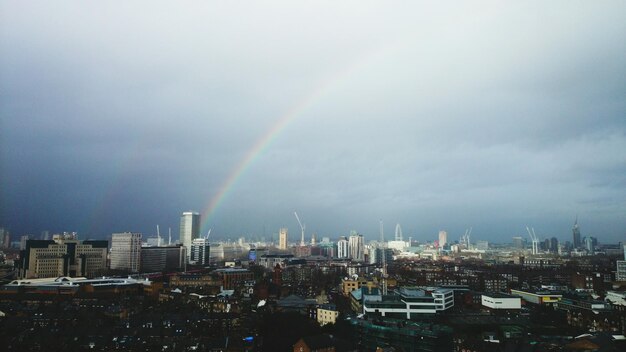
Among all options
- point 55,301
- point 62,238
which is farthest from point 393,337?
point 62,238

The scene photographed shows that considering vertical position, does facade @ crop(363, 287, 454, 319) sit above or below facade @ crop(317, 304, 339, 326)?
above

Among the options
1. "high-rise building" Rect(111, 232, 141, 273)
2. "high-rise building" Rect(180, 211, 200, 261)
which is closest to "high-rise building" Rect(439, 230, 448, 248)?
"high-rise building" Rect(180, 211, 200, 261)

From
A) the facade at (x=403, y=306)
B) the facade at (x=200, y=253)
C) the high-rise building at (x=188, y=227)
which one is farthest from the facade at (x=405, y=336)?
the high-rise building at (x=188, y=227)

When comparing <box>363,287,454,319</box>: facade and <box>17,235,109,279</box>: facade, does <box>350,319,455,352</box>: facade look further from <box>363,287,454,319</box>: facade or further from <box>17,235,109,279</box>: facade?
<box>17,235,109,279</box>: facade

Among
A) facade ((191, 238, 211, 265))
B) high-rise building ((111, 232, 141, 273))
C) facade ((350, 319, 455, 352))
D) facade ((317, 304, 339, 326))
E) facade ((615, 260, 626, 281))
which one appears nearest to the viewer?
facade ((350, 319, 455, 352))

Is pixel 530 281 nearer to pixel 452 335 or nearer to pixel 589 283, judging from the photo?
pixel 589 283

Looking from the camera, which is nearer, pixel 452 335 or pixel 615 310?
pixel 452 335
